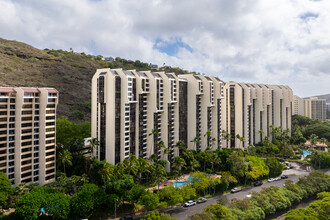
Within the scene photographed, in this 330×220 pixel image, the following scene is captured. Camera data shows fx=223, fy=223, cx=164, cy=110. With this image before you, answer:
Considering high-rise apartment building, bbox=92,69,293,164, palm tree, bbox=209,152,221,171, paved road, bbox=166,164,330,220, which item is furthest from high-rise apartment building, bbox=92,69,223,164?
paved road, bbox=166,164,330,220

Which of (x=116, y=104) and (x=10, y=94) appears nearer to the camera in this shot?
(x=10, y=94)

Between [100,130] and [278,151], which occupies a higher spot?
[100,130]

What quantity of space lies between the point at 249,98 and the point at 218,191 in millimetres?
60201

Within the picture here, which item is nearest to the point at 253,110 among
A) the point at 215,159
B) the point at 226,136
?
the point at 226,136

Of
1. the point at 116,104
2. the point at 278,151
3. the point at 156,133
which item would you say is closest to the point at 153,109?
the point at 156,133

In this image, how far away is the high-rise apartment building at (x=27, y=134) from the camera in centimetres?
5294

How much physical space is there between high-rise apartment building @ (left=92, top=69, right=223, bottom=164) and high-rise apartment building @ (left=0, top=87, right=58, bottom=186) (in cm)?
1234

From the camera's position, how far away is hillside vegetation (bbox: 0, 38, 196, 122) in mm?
137212

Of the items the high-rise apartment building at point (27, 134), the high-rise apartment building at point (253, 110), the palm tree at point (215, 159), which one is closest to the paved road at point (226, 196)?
the palm tree at point (215, 159)

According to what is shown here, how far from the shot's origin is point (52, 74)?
160 m

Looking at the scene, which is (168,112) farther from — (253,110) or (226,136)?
(253,110)

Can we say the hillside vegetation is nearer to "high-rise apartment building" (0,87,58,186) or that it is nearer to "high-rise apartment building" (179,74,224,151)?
"high-rise apartment building" (179,74,224,151)

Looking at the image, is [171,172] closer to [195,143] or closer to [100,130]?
[195,143]

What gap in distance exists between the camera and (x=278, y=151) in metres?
109
